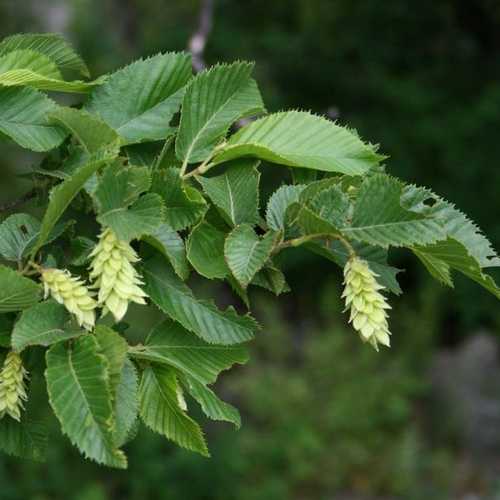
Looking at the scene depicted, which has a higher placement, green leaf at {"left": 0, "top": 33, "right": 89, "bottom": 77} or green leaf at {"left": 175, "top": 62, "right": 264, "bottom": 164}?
green leaf at {"left": 175, "top": 62, "right": 264, "bottom": 164}

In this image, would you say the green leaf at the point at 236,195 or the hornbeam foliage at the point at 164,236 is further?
the green leaf at the point at 236,195

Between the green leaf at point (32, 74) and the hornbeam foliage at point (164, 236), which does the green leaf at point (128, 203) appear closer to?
the hornbeam foliage at point (164, 236)

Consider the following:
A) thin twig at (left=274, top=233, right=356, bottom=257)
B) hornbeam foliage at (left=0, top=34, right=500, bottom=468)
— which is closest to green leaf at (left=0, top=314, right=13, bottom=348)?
hornbeam foliage at (left=0, top=34, right=500, bottom=468)

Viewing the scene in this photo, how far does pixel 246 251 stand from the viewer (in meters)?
1.00

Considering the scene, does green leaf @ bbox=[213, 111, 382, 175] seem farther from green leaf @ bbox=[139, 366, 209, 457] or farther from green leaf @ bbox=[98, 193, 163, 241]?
green leaf @ bbox=[139, 366, 209, 457]

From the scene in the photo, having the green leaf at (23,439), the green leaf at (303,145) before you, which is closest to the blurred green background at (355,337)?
the green leaf at (23,439)

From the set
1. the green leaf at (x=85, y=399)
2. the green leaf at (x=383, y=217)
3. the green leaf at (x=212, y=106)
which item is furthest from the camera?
the green leaf at (x=212, y=106)

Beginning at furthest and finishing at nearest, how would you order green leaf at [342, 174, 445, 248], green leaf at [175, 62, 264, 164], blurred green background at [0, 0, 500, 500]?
blurred green background at [0, 0, 500, 500], green leaf at [175, 62, 264, 164], green leaf at [342, 174, 445, 248]

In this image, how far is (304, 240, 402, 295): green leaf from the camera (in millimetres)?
1046

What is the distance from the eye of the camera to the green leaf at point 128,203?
35.9 inches

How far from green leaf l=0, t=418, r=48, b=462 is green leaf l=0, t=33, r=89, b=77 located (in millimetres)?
491

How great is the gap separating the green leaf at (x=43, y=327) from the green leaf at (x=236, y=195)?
23cm

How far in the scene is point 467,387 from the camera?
520 cm

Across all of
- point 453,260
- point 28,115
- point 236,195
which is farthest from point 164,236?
point 453,260
